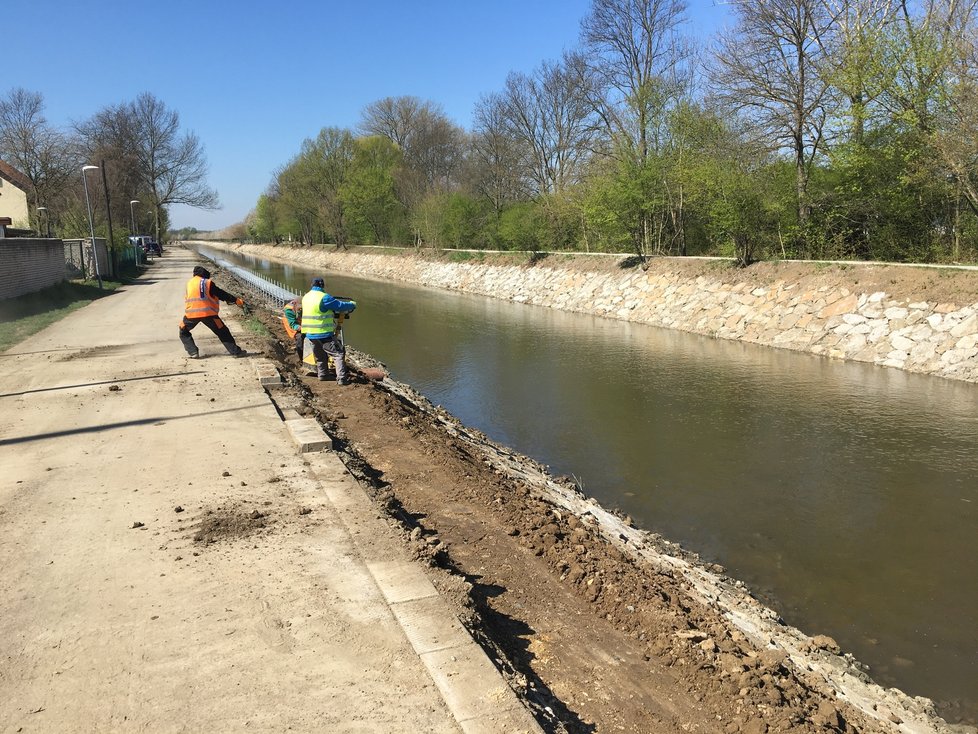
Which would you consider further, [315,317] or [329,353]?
[329,353]

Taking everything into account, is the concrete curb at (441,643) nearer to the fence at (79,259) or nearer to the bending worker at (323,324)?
the bending worker at (323,324)

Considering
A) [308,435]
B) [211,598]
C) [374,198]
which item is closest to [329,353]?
[308,435]

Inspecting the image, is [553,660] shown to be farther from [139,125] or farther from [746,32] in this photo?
[139,125]

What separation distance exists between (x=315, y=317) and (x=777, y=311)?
1413cm

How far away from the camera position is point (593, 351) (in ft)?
61.1

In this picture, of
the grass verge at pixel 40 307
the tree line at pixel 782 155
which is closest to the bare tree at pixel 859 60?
the tree line at pixel 782 155

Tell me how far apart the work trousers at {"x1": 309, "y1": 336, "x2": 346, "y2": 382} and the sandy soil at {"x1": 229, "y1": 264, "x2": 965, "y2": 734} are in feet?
12.6

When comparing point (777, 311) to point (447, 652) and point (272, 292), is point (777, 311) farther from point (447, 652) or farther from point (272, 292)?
point (272, 292)

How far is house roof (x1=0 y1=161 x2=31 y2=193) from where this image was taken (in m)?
48.4

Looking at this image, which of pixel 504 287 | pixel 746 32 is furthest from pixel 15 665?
pixel 504 287

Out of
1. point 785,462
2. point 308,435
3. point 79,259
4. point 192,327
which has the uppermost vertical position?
point 79,259

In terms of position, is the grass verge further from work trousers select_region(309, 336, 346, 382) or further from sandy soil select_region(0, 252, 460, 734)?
sandy soil select_region(0, 252, 460, 734)

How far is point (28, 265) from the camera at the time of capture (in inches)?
851

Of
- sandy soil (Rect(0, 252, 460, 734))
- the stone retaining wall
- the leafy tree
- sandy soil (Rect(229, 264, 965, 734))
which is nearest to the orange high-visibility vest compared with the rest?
sandy soil (Rect(0, 252, 460, 734))
